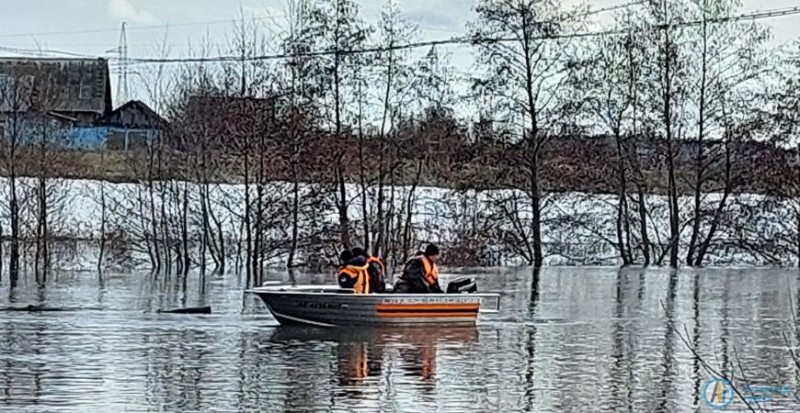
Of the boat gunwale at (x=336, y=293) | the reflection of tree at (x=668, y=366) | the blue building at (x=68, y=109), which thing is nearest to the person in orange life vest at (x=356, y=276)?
the boat gunwale at (x=336, y=293)

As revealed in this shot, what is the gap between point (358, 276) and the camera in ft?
76.7

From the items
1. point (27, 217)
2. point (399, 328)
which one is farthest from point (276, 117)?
point (399, 328)

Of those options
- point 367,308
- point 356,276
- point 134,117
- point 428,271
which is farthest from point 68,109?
point 367,308

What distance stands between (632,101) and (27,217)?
68.4 feet

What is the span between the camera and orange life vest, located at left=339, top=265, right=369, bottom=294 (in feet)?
76.6

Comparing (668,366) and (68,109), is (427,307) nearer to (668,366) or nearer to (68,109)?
(668,366)

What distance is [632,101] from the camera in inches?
1992

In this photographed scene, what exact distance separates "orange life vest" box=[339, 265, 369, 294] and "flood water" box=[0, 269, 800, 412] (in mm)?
898

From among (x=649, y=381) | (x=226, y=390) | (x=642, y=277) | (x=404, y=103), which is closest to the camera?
(x=226, y=390)

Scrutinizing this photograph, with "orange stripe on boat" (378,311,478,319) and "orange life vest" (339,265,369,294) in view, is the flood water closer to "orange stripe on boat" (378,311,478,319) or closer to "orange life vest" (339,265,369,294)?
"orange stripe on boat" (378,311,478,319)

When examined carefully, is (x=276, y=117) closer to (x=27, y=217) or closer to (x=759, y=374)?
(x=27, y=217)

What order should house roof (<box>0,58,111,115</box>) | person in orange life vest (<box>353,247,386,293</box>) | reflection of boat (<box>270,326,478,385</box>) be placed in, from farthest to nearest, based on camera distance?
house roof (<box>0,58,111,115</box>) < person in orange life vest (<box>353,247,386,293</box>) < reflection of boat (<box>270,326,478,385</box>)

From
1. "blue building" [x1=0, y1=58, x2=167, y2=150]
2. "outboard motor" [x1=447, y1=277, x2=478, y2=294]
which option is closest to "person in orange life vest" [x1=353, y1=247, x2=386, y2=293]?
"outboard motor" [x1=447, y1=277, x2=478, y2=294]

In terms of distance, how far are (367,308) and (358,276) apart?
70cm
